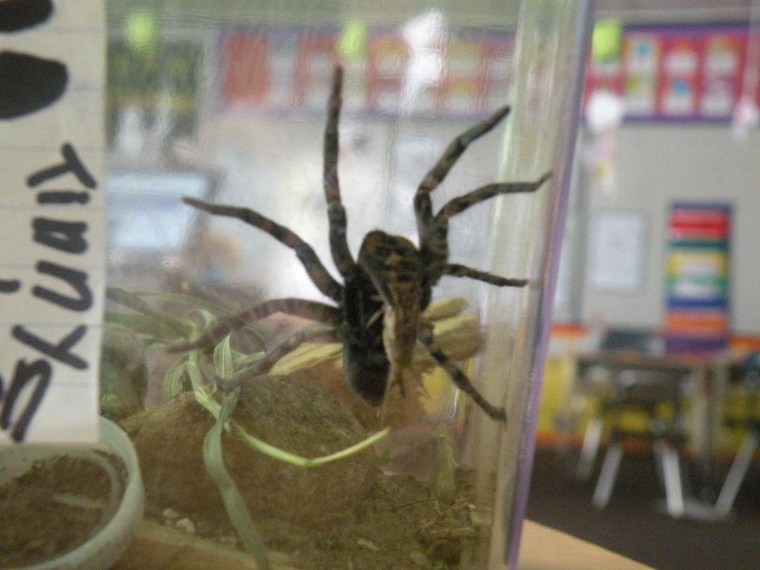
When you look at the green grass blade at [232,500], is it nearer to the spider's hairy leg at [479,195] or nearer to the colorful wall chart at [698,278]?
the spider's hairy leg at [479,195]

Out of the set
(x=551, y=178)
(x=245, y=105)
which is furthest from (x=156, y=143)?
(x=551, y=178)

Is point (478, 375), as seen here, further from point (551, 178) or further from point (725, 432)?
point (725, 432)

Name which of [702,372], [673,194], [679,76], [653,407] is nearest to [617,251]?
[673,194]

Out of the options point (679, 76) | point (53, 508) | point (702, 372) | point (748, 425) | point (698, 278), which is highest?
point (679, 76)

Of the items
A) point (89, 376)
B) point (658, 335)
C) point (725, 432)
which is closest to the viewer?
point (89, 376)

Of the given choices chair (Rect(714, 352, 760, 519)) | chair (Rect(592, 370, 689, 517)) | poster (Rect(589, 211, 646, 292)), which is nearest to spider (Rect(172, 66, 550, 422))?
chair (Rect(592, 370, 689, 517))

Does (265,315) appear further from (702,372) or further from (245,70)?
(702,372)

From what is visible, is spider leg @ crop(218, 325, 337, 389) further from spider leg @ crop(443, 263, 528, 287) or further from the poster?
the poster
